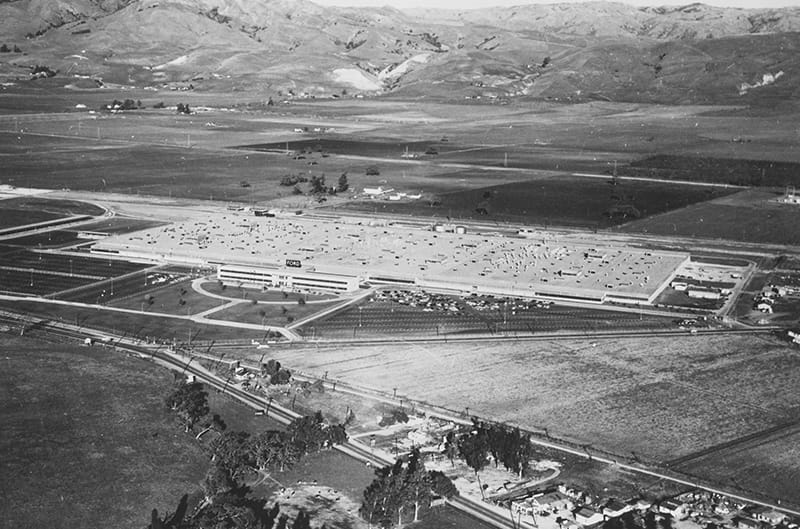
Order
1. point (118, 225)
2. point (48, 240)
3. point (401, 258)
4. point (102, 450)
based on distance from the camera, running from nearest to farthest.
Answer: point (102, 450) → point (401, 258) → point (48, 240) → point (118, 225)

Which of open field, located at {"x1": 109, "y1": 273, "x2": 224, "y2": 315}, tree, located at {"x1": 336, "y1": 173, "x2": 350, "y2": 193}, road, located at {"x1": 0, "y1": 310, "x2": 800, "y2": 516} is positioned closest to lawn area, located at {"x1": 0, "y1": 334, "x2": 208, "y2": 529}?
road, located at {"x1": 0, "y1": 310, "x2": 800, "y2": 516}

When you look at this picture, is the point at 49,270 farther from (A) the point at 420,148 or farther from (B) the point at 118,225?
(A) the point at 420,148

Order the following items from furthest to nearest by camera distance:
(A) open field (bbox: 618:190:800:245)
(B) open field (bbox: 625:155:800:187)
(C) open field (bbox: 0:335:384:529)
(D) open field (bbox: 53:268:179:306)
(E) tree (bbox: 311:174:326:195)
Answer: (B) open field (bbox: 625:155:800:187) → (E) tree (bbox: 311:174:326:195) → (A) open field (bbox: 618:190:800:245) → (D) open field (bbox: 53:268:179:306) → (C) open field (bbox: 0:335:384:529)

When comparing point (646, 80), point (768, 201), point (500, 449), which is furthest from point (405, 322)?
point (646, 80)

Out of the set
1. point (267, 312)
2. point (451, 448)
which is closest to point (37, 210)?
point (267, 312)

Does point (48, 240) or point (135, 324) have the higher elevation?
point (48, 240)

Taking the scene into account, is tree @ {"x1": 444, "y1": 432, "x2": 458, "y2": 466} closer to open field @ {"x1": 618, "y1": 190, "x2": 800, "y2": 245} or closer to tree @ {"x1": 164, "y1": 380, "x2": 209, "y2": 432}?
tree @ {"x1": 164, "y1": 380, "x2": 209, "y2": 432}

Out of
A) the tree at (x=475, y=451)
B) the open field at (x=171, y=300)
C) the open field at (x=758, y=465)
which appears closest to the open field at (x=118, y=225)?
the open field at (x=171, y=300)
